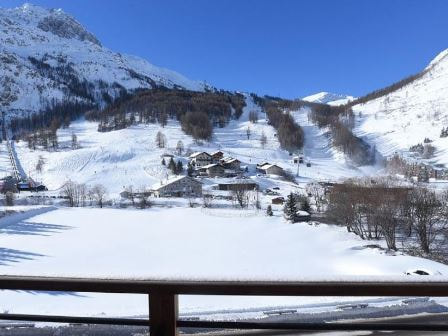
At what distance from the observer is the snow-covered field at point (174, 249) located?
13115mm

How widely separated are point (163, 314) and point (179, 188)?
128 ft

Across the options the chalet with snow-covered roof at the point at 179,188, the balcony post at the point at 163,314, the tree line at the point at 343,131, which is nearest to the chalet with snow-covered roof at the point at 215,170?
the chalet with snow-covered roof at the point at 179,188

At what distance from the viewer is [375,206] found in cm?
2138

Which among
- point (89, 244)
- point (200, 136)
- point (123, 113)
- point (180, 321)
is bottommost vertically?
point (89, 244)

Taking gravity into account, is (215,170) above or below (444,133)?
below

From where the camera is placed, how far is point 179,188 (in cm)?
3981

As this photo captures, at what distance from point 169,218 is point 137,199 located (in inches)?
387

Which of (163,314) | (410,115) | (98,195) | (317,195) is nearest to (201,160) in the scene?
(98,195)

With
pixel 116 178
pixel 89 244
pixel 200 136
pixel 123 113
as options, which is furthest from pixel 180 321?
pixel 123 113

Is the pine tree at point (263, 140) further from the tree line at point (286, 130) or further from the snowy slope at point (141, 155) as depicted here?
the tree line at point (286, 130)

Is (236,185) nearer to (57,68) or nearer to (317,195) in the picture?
(317,195)

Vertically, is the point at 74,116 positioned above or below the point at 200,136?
above

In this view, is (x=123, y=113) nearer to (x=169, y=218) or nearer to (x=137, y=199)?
(x=137, y=199)

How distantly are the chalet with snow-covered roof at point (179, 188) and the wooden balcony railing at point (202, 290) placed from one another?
38189mm
